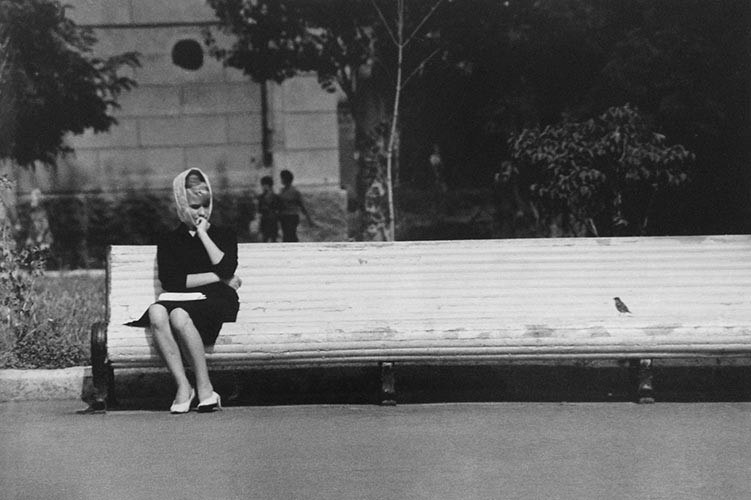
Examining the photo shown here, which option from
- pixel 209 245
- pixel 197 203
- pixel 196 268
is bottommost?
pixel 196 268

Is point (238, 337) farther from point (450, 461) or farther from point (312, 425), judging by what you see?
point (450, 461)

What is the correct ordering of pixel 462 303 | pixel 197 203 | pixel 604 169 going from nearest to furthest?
pixel 197 203, pixel 462 303, pixel 604 169

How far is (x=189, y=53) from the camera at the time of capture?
51.1 ft

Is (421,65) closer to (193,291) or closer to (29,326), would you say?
(29,326)

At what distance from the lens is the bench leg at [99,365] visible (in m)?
7.07

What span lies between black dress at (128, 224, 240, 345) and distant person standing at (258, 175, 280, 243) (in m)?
7.79

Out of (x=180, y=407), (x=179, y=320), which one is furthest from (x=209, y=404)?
(x=179, y=320)

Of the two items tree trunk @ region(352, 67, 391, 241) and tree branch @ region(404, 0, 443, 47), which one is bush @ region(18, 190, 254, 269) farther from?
tree branch @ region(404, 0, 443, 47)

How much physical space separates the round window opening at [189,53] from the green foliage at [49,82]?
0.50 meters

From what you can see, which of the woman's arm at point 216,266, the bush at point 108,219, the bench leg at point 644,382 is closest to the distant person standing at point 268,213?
the bush at point 108,219

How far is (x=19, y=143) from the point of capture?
15516mm

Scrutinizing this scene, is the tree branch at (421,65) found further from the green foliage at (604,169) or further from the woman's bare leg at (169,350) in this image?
the woman's bare leg at (169,350)

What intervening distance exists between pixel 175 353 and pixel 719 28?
7.09 m

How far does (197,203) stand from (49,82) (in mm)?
8420
